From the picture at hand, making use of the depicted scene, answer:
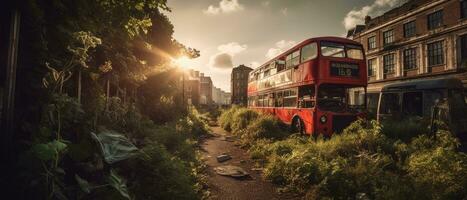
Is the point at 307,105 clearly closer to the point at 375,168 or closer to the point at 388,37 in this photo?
the point at 375,168

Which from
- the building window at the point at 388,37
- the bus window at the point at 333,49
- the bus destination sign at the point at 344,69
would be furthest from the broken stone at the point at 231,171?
the building window at the point at 388,37

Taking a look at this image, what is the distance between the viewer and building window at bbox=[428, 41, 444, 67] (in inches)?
815

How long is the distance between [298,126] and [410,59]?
1945cm

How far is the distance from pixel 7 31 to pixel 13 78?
0.54 m

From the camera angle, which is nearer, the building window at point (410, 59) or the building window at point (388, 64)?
the building window at point (410, 59)

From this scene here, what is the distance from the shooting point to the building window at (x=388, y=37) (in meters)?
25.5

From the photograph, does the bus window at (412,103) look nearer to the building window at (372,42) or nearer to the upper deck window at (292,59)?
the upper deck window at (292,59)

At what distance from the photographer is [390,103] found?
11.6 m

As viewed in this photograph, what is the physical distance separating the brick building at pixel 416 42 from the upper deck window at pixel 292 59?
7.72m

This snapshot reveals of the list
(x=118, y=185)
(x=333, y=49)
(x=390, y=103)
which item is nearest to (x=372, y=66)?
(x=390, y=103)

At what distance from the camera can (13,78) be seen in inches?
111

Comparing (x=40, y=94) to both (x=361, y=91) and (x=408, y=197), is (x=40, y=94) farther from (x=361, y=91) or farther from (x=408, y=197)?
(x=361, y=91)

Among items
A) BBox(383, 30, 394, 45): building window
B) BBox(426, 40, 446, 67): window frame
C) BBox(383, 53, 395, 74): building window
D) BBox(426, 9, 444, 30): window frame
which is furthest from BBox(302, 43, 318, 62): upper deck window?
BBox(383, 30, 394, 45): building window

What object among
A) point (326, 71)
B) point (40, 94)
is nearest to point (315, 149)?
point (326, 71)
